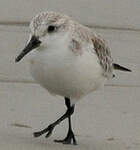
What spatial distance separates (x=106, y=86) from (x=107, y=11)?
3.17 m

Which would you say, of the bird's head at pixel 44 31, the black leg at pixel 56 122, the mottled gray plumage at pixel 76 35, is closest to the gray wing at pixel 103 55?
the mottled gray plumage at pixel 76 35

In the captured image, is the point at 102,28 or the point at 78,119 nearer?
the point at 78,119

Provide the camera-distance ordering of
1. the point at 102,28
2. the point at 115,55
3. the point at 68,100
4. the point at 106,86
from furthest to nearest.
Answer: the point at 102,28 < the point at 115,55 < the point at 106,86 < the point at 68,100

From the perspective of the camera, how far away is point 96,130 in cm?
736

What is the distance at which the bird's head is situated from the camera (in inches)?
253

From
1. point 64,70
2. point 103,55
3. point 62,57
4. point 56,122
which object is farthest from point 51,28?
point 56,122

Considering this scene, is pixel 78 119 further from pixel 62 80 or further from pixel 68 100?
pixel 62 80

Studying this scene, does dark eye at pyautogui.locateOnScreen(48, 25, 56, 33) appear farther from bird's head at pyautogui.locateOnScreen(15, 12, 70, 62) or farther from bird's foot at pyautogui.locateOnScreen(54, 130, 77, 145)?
bird's foot at pyautogui.locateOnScreen(54, 130, 77, 145)

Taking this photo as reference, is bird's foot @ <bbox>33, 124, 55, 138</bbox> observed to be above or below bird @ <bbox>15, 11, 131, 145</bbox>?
below

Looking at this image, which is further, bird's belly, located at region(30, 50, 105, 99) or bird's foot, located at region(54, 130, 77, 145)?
bird's foot, located at region(54, 130, 77, 145)

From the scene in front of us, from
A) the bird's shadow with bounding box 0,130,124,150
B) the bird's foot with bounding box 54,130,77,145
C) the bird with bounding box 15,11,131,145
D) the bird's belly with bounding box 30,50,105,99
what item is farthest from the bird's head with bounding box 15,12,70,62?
the bird's foot with bounding box 54,130,77,145

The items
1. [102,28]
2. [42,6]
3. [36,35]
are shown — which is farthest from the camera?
[42,6]

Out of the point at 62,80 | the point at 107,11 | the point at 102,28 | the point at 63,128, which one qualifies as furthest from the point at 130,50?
the point at 62,80

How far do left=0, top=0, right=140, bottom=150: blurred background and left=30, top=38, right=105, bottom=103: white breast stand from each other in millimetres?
509
